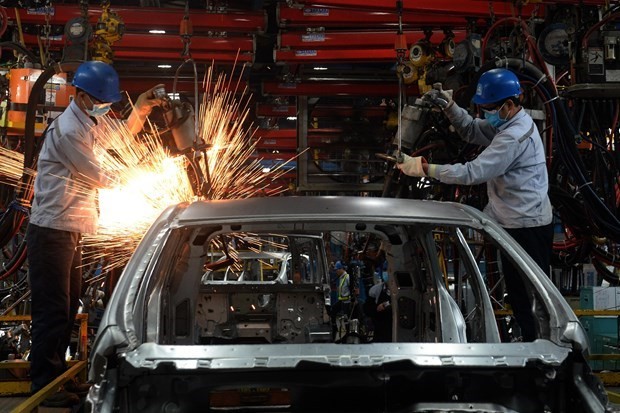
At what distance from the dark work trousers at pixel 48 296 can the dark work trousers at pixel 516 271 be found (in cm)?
249

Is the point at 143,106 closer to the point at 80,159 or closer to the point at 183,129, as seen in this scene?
the point at 183,129

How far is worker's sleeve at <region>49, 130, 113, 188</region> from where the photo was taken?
405cm

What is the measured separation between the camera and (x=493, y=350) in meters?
2.20

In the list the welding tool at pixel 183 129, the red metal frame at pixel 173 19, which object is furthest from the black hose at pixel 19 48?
the welding tool at pixel 183 129

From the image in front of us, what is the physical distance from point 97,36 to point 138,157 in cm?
133

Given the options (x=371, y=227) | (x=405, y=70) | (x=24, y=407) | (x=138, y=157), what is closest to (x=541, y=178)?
(x=371, y=227)

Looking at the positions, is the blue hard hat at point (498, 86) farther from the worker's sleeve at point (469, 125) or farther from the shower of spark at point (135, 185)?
the shower of spark at point (135, 185)

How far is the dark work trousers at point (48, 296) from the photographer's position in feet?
13.2

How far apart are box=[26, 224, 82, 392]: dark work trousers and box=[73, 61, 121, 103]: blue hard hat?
0.83 meters

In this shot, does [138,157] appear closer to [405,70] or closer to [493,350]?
[405,70]

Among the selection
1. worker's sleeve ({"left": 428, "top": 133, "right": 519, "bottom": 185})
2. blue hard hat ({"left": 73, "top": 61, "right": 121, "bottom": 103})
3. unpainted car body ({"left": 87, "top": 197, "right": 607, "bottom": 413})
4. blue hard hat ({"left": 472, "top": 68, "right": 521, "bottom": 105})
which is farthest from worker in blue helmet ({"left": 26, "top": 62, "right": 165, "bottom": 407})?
blue hard hat ({"left": 472, "top": 68, "right": 521, "bottom": 105})

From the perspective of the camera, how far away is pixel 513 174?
4418mm

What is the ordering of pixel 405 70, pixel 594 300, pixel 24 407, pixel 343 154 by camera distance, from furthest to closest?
pixel 343 154 → pixel 594 300 → pixel 405 70 → pixel 24 407

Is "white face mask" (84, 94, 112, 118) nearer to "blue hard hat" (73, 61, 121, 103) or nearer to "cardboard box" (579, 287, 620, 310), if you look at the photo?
"blue hard hat" (73, 61, 121, 103)
